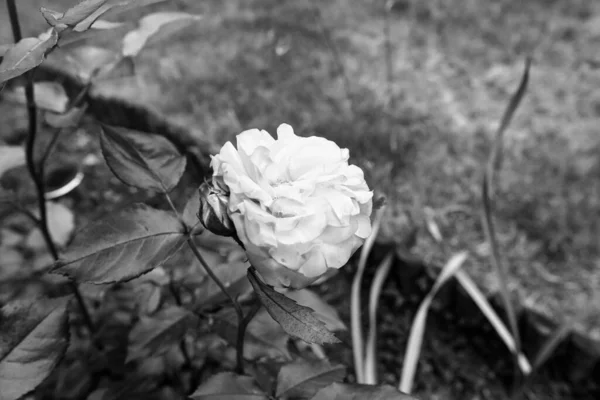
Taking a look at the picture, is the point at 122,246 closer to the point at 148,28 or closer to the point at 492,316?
the point at 148,28

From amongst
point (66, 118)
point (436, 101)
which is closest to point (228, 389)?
point (66, 118)

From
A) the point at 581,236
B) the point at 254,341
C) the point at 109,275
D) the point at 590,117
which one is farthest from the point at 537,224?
the point at 109,275

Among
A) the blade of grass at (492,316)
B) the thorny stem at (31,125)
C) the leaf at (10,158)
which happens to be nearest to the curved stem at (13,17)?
the thorny stem at (31,125)

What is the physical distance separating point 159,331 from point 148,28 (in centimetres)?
56

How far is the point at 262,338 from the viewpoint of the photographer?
38.3 inches

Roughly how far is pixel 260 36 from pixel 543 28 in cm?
146

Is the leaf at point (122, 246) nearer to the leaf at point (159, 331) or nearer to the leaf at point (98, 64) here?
the leaf at point (159, 331)

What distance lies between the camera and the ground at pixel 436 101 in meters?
1.79

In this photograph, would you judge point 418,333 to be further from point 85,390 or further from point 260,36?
point 260,36

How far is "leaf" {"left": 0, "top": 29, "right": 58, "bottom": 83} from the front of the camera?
26.4 inches

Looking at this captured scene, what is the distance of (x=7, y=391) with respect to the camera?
2.55ft

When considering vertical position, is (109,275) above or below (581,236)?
above

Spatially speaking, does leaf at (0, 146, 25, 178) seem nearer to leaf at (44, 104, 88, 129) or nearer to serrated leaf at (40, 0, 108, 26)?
leaf at (44, 104, 88, 129)

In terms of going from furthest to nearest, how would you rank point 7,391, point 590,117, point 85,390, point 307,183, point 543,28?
1. point 543,28
2. point 590,117
3. point 85,390
4. point 7,391
5. point 307,183
